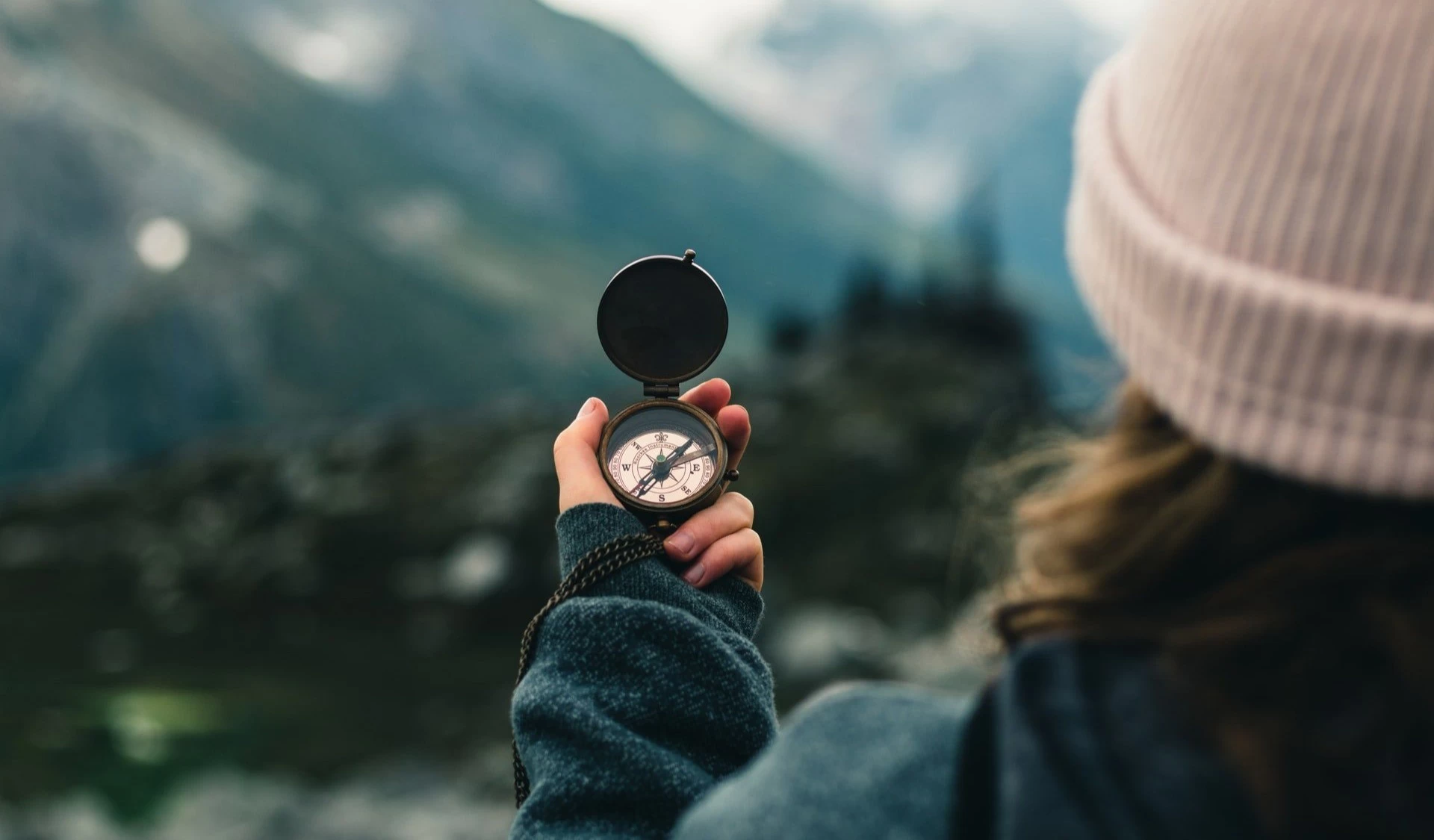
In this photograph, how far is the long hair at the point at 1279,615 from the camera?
934mm

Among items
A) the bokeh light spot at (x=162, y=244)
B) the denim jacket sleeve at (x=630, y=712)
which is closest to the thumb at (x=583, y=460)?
the denim jacket sleeve at (x=630, y=712)

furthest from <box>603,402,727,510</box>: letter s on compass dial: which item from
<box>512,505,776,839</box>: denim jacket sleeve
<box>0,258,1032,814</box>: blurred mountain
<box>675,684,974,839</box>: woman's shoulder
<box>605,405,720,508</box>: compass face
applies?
<box>0,258,1032,814</box>: blurred mountain

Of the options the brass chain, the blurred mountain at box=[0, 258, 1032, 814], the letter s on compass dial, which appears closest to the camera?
the brass chain

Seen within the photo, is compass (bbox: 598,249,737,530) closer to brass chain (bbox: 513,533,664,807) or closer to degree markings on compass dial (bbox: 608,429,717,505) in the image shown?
degree markings on compass dial (bbox: 608,429,717,505)

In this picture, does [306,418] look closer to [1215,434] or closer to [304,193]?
[304,193]

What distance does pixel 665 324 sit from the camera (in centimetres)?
216

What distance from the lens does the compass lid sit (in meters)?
2.15

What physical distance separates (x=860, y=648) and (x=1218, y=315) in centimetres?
3186

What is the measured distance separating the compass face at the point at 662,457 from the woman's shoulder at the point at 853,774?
2.54 feet

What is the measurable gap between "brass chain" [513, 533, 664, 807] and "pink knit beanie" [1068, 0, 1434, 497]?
823mm

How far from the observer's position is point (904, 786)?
108 cm

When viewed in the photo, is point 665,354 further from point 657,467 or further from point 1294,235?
point 1294,235

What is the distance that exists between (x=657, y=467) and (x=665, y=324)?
0.30 metres

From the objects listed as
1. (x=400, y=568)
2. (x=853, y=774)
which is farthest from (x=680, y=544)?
(x=400, y=568)
